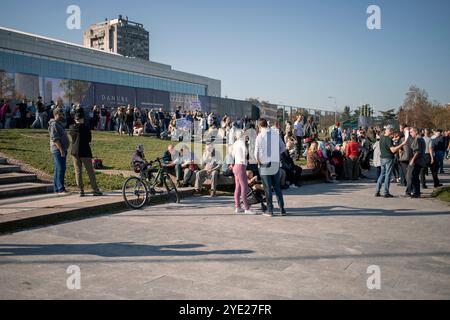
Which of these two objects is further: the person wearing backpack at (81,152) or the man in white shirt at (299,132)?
the man in white shirt at (299,132)

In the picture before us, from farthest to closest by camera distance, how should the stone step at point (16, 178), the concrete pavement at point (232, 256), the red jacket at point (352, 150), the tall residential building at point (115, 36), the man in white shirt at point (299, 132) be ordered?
1. the tall residential building at point (115, 36)
2. the man in white shirt at point (299, 132)
3. the red jacket at point (352, 150)
4. the stone step at point (16, 178)
5. the concrete pavement at point (232, 256)

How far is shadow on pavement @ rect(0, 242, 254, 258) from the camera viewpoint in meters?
5.59

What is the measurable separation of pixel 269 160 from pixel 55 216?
4.43m

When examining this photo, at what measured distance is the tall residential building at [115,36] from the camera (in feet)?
485

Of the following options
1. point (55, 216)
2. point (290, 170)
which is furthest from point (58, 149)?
point (290, 170)

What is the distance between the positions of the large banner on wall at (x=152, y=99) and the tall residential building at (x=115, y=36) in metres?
124

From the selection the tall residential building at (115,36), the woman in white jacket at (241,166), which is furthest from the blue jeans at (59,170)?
the tall residential building at (115,36)

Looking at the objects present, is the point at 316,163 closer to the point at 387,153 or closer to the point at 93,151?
the point at 387,153

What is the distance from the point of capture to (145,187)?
9312 millimetres

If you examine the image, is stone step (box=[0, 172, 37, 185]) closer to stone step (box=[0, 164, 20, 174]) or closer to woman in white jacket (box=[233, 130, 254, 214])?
stone step (box=[0, 164, 20, 174])

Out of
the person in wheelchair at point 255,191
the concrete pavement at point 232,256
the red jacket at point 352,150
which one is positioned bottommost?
the concrete pavement at point 232,256

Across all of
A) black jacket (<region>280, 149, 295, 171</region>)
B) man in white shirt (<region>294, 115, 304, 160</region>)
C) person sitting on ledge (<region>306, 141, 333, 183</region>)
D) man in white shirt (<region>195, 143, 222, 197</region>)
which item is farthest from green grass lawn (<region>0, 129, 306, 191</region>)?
Answer: black jacket (<region>280, 149, 295, 171</region>)

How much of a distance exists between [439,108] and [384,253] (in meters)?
67.6

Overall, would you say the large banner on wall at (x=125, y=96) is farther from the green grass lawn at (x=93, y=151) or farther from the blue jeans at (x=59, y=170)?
the blue jeans at (x=59, y=170)
